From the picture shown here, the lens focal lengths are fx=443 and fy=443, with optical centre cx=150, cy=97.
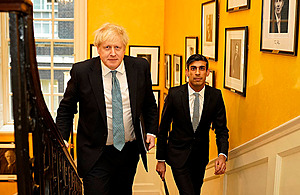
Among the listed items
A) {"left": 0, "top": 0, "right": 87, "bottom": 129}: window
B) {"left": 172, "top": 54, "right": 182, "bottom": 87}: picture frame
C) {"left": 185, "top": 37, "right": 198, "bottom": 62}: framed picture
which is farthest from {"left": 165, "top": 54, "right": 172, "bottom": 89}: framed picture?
{"left": 0, "top": 0, "right": 87, "bottom": 129}: window

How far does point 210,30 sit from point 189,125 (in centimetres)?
131

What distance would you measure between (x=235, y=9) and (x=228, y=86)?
73 centimetres

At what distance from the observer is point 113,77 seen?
3.33 m

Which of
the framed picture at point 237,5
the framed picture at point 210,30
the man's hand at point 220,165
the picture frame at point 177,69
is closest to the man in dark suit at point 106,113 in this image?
the man's hand at point 220,165

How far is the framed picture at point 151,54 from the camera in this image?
7.61m

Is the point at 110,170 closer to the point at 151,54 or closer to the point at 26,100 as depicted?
the point at 26,100

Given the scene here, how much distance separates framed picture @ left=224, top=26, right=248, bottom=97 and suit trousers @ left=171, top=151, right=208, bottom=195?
726 millimetres

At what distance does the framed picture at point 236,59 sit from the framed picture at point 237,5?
0.17 m

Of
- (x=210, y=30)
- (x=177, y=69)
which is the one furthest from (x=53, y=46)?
(x=210, y=30)

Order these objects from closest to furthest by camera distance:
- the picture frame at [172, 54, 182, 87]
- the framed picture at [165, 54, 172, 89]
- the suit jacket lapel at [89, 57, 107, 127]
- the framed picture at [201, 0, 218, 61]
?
the suit jacket lapel at [89, 57, 107, 127], the framed picture at [201, 0, 218, 61], the picture frame at [172, 54, 182, 87], the framed picture at [165, 54, 172, 89]

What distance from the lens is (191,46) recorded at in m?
5.61

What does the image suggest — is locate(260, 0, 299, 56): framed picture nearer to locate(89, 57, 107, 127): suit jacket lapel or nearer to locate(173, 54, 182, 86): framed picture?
locate(89, 57, 107, 127): suit jacket lapel

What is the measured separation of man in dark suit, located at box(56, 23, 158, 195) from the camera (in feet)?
10.8

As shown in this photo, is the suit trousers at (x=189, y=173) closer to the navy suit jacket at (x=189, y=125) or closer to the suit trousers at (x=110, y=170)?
the navy suit jacket at (x=189, y=125)
